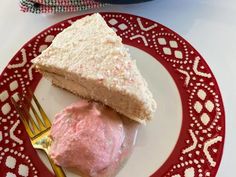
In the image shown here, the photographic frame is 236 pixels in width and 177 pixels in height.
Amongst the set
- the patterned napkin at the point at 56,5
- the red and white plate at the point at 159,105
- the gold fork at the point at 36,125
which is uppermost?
the patterned napkin at the point at 56,5

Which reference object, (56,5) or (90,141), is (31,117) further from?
(56,5)

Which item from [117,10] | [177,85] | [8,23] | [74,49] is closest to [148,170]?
[177,85]

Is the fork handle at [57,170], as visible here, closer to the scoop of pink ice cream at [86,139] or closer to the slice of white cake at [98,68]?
the scoop of pink ice cream at [86,139]

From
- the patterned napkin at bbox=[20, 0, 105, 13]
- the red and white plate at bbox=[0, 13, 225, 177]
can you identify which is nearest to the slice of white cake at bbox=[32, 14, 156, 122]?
the red and white plate at bbox=[0, 13, 225, 177]

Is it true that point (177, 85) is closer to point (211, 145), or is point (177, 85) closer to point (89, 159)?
point (211, 145)

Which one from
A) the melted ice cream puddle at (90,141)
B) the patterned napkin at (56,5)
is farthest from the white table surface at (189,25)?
the melted ice cream puddle at (90,141)

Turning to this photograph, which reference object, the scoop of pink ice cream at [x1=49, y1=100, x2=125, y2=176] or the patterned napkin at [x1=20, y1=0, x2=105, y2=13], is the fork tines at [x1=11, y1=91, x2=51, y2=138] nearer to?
the scoop of pink ice cream at [x1=49, y1=100, x2=125, y2=176]

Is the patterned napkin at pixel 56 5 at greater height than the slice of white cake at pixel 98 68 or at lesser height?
greater
